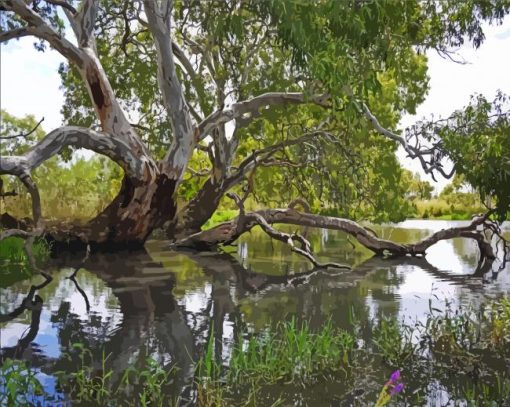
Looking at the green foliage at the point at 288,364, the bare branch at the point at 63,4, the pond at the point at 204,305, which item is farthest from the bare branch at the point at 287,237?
the green foliage at the point at 288,364

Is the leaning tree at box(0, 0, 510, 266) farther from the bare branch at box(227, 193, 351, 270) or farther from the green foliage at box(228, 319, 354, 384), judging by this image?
the green foliage at box(228, 319, 354, 384)

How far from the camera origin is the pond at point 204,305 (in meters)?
5.46

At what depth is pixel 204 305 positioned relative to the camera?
29.1ft

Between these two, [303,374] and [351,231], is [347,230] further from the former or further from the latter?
[303,374]

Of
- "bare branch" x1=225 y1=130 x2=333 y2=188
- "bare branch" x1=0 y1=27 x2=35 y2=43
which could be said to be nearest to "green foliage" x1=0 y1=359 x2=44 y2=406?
"bare branch" x1=0 y1=27 x2=35 y2=43

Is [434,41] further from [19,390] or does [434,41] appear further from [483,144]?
[19,390]

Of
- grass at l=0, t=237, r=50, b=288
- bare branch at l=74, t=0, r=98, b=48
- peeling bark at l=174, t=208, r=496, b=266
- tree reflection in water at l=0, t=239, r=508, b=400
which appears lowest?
tree reflection in water at l=0, t=239, r=508, b=400

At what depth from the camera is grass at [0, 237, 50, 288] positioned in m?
11.3

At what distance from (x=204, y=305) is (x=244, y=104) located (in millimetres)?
8887

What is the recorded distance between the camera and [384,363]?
5.79 meters

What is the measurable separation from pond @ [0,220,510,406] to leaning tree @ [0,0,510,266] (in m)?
1.46

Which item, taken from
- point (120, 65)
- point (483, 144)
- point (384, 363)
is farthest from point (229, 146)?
point (384, 363)

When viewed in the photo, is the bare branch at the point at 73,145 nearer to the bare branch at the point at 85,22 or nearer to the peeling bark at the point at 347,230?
the bare branch at the point at 85,22

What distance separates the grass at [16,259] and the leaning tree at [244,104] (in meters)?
0.72
